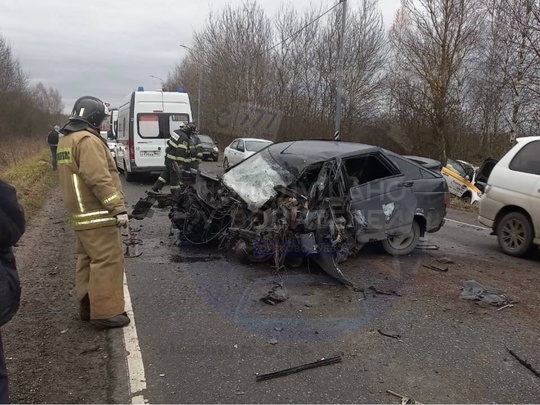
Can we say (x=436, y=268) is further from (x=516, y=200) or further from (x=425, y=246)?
(x=516, y=200)

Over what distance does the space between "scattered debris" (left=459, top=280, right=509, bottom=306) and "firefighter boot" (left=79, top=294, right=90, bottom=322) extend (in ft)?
11.8

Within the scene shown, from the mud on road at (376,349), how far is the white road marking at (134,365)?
Result: 7 cm

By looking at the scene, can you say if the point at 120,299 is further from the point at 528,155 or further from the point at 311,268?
the point at 528,155

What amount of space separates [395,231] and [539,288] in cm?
171

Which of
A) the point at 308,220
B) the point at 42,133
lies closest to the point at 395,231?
the point at 308,220

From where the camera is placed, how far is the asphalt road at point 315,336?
294 cm

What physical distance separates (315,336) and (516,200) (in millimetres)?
4282

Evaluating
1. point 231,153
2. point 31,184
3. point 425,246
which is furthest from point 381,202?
point 231,153

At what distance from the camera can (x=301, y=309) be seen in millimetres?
4262

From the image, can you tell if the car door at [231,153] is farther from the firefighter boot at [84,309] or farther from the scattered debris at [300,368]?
the scattered debris at [300,368]

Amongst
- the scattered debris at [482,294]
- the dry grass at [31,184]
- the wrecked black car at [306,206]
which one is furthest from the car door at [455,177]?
the dry grass at [31,184]

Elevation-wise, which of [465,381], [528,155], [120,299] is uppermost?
[528,155]

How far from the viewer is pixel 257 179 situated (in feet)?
18.9

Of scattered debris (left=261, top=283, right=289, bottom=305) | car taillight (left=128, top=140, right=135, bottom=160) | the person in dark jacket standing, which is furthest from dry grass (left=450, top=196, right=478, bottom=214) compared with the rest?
the person in dark jacket standing
